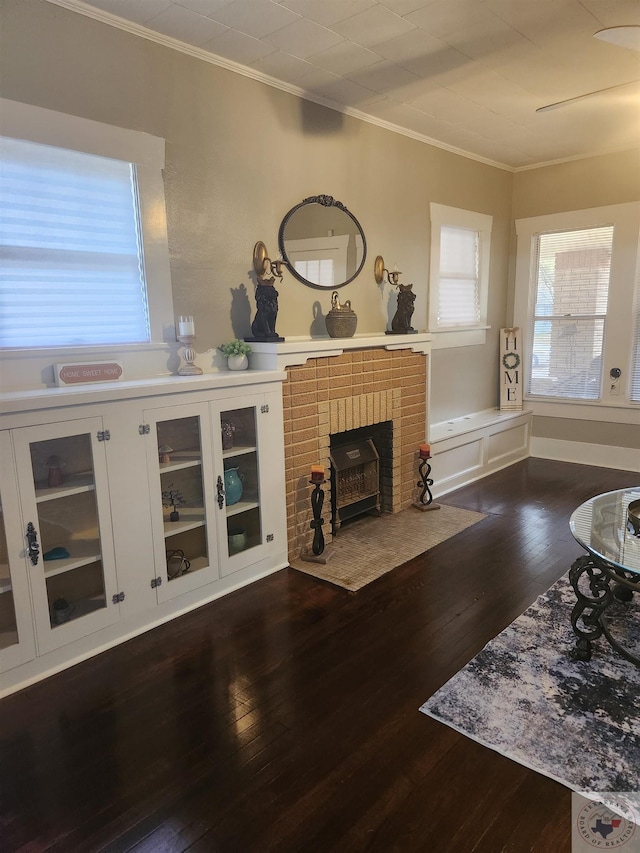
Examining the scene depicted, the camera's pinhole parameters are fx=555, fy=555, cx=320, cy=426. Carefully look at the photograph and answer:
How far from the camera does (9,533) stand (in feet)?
7.19

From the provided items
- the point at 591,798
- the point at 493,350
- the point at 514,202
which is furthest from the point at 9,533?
the point at 514,202

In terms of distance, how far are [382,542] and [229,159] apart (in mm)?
2547

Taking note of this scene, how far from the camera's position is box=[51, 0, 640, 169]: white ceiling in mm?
2592

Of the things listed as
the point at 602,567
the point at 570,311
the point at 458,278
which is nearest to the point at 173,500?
the point at 602,567

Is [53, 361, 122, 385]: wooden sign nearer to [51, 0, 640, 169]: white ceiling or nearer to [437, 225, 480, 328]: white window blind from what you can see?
[51, 0, 640, 169]: white ceiling

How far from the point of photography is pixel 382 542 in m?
3.70

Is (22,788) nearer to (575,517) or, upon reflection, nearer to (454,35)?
(575,517)

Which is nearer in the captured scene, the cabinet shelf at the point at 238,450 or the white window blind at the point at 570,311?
the cabinet shelf at the point at 238,450

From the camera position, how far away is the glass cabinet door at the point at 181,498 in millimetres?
2689

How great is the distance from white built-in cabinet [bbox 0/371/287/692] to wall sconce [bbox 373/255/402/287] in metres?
1.59

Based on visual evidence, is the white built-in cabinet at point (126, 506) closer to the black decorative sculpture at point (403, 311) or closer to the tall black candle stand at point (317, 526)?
the tall black candle stand at point (317, 526)

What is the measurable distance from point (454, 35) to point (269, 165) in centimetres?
122

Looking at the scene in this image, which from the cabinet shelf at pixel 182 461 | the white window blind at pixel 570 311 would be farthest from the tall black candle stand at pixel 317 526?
the white window blind at pixel 570 311

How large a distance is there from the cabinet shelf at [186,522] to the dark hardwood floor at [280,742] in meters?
0.45
